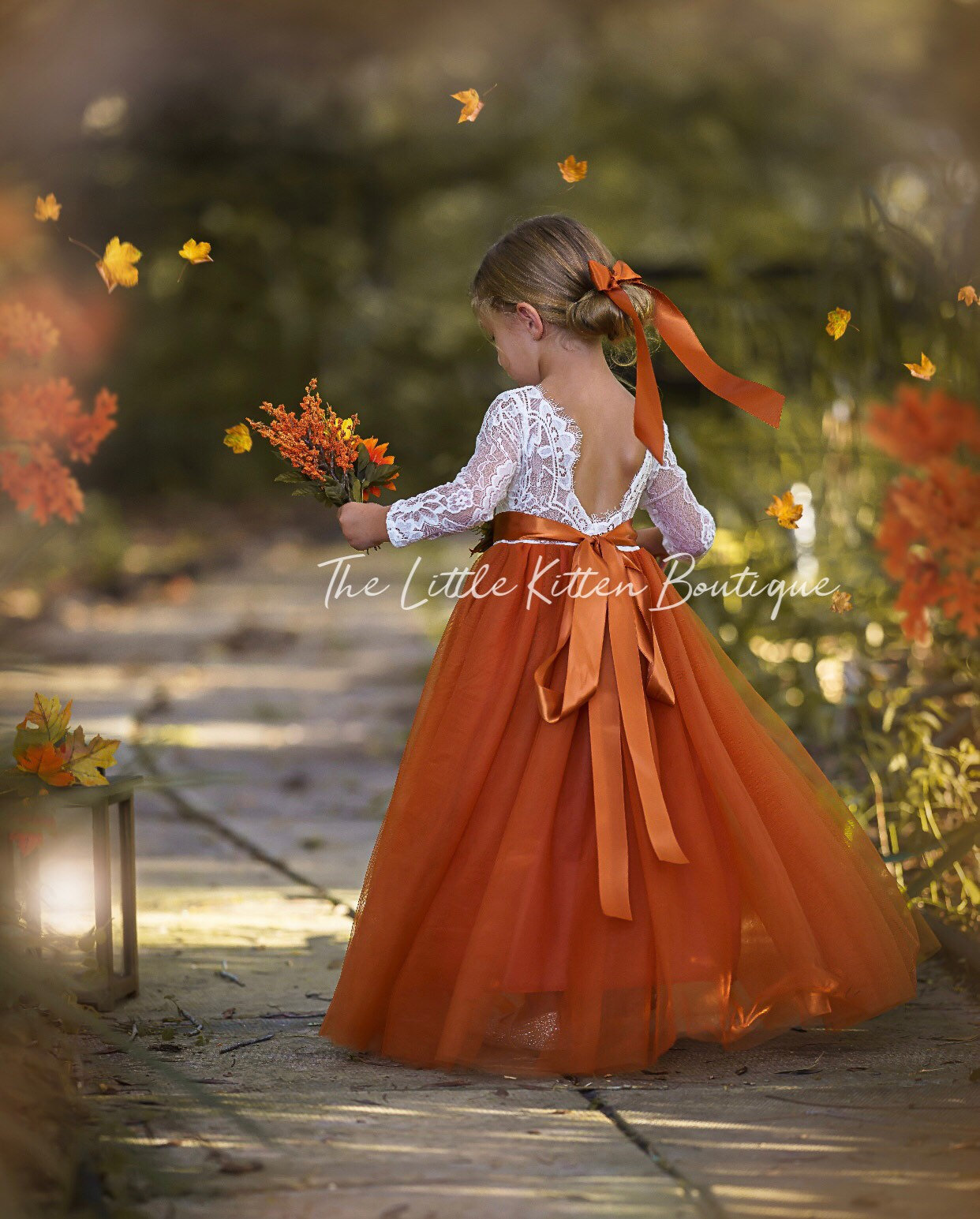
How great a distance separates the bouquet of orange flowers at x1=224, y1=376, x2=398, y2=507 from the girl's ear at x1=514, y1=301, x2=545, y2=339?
0.34 m

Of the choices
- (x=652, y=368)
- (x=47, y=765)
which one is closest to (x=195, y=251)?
(x=652, y=368)

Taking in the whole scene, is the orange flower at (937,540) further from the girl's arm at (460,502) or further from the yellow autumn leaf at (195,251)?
the yellow autumn leaf at (195,251)

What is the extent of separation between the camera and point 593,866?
237cm

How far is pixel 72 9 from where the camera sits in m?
2.27

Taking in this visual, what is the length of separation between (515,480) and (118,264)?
2.57ft

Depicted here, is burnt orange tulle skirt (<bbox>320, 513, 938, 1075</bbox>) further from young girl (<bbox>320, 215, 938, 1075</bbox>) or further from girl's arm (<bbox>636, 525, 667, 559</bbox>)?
girl's arm (<bbox>636, 525, 667, 559</bbox>)

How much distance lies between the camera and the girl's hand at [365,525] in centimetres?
249

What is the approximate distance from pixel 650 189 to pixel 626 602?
5.58 m

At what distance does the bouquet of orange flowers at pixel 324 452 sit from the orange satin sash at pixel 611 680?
27 centimetres

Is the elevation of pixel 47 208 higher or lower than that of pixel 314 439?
higher

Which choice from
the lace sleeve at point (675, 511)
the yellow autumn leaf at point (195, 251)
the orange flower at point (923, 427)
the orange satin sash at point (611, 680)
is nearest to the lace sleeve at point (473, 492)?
the orange satin sash at point (611, 680)

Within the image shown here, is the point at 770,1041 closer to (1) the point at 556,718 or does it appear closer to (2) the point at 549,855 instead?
(2) the point at 549,855

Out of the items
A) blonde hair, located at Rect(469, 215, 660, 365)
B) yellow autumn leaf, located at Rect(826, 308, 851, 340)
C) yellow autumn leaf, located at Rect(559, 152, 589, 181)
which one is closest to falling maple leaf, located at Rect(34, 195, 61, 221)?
blonde hair, located at Rect(469, 215, 660, 365)

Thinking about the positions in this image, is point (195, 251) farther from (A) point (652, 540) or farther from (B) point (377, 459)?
(A) point (652, 540)
